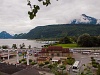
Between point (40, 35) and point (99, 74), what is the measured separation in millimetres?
105463

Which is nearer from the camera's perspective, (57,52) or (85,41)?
(57,52)

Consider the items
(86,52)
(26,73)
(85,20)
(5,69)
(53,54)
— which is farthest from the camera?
(85,20)

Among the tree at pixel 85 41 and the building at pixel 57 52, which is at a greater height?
the tree at pixel 85 41

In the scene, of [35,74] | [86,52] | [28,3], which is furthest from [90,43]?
[28,3]

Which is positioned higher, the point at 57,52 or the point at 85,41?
the point at 85,41

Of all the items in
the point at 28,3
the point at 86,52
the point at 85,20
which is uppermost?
the point at 85,20

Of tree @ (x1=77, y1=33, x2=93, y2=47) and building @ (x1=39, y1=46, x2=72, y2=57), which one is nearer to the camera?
building @ (x1=39, y1=46, x2=72, y2=57)

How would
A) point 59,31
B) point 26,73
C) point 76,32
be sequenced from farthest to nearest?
point 59,31 < point 76,32 < point 26,73

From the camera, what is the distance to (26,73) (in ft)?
42.9

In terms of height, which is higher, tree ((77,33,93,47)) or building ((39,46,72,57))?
tree ((77,33,93,47))

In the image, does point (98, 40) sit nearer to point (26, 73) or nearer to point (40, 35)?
point (26, 73)

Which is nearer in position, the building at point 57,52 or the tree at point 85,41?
the building at point 57,52

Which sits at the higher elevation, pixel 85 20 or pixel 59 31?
pixel 85 20

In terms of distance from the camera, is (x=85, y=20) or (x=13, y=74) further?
(x=85, y=20)
